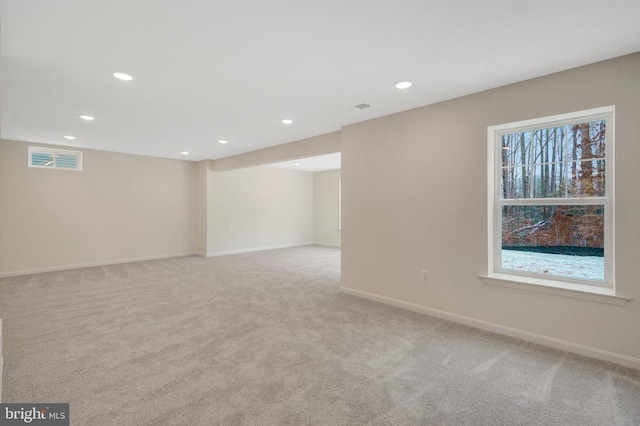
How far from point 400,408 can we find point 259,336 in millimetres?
1542

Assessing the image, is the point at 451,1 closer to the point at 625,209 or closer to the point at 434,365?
the point at 625,209

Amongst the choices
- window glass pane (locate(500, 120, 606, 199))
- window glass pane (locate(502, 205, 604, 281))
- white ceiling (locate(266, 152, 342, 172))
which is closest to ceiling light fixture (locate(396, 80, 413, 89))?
window glass pane (locate(500, 120, 606, 199))

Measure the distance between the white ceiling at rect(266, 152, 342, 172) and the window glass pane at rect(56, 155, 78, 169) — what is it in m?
4.22

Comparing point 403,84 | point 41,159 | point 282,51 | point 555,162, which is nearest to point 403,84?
point 403,84

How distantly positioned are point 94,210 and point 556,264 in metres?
7.84

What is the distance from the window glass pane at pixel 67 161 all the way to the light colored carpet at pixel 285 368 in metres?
2.97

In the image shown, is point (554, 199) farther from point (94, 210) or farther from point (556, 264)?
point (94, 210)

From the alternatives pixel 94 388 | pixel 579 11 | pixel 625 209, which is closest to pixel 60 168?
pixel 94 388

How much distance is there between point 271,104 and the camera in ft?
11.9

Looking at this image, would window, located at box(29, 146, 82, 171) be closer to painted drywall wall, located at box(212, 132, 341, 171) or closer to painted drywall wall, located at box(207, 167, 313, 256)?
painted drywall wall, located at box(207, 167, 313, 256)

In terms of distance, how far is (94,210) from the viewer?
6453 mm

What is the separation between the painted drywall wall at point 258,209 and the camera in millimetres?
8047

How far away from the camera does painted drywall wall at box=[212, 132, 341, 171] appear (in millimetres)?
4977

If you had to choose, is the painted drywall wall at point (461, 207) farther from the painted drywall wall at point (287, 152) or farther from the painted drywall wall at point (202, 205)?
the painted drywall wall at point (202, 205)
